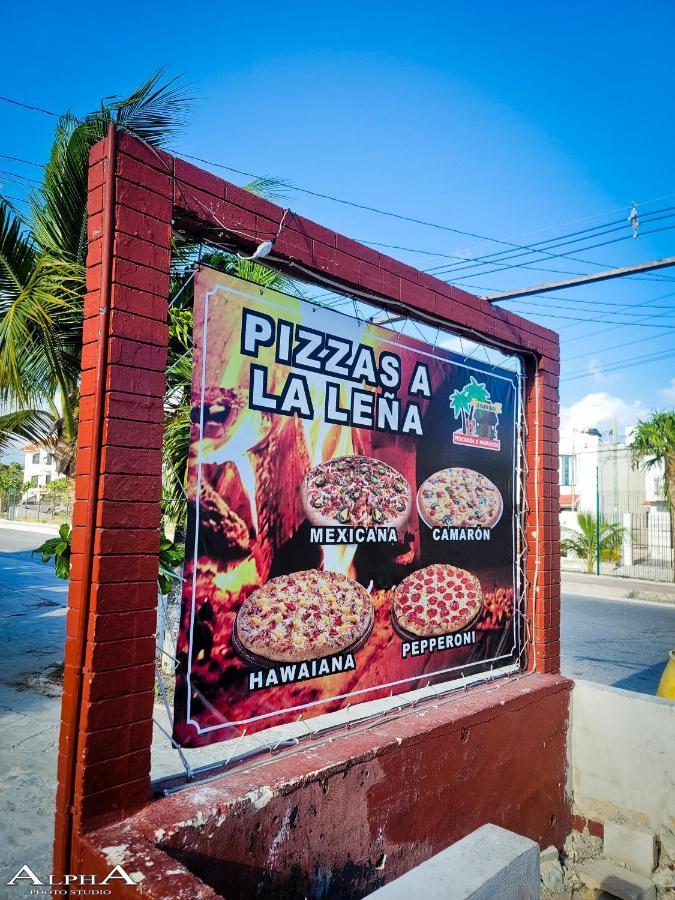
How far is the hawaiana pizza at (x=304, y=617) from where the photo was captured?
3123 mm

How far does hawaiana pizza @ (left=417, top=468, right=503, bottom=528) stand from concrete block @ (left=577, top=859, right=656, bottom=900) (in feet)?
7.95

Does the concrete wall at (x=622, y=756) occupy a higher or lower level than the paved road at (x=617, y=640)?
higher

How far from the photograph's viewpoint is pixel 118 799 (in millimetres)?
2445

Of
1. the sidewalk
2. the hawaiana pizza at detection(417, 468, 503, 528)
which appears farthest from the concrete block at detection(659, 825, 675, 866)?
the sidewalk

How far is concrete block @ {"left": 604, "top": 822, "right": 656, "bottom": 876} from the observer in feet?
14.0

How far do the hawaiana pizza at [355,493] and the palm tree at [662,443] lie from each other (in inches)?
739

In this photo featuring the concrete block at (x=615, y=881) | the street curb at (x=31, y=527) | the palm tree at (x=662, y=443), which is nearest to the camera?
the concrete block at (x=615, y=881)

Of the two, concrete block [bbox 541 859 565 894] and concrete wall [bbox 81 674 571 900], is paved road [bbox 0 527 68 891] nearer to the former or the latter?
concrete wall [bbox 81 674 571 900]

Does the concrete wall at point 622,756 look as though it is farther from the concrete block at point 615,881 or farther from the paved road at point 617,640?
the paved road at point 617,640

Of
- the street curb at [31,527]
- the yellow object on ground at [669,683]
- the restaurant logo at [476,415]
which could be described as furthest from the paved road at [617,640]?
the street curb at [31,527]

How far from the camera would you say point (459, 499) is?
14.5 feet

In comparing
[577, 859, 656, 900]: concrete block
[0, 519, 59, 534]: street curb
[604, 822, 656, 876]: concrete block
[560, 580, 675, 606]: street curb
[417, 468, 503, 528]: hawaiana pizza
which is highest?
[417, 468, 503, 528]: hawaiana pizza

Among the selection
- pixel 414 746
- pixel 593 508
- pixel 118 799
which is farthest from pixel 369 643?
pixel 593 508

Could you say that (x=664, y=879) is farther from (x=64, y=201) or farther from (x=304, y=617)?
(x=64, y=201)
